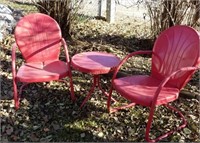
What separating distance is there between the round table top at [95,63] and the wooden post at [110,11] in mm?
2823

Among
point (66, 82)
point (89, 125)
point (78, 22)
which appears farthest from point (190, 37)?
point (78, 22)

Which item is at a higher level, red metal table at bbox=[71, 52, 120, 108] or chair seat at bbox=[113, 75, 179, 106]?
red metal table at bbox=[71, 52, 120, 108]

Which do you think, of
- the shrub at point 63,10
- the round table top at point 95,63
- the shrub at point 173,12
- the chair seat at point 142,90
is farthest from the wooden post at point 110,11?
the chair seat at point 142,90


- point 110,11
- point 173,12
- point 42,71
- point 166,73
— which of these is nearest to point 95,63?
point 42,71

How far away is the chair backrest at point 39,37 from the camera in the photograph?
12.5 ft

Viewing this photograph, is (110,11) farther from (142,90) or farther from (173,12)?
(142,90)

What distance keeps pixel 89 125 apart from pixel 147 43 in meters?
2.28

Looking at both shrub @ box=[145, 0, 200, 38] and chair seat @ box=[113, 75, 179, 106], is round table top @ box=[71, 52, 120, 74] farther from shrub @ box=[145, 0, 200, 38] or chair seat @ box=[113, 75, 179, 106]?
shrub @ box=[145, 0, 200, 38]

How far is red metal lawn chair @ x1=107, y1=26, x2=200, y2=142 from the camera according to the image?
9.52 ft

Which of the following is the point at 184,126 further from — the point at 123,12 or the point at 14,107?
the point at 123,12

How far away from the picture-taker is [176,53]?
332 cm

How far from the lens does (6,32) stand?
17.1 feet

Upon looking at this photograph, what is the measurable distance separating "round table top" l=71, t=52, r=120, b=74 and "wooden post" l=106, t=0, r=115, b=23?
2823 millimetres

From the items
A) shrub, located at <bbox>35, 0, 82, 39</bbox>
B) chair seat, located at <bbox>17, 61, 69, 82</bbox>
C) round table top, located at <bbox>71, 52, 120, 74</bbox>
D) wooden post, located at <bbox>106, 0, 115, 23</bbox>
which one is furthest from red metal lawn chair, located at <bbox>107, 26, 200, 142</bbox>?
wooden post, located at <bbox>106, 0, 115, 23</bbox>
